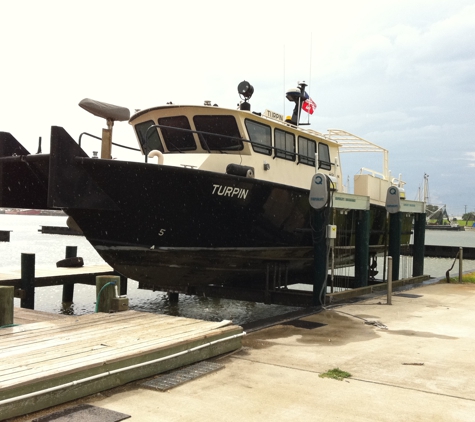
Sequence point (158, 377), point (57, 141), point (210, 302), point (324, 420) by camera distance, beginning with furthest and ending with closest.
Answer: point (210, 302) → point (57, 141) → point (158, 377) → point (324, 420)

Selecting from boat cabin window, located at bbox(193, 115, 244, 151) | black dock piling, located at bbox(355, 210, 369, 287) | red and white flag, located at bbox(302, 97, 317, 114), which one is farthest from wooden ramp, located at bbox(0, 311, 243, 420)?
red and white flag, located at bbox(302, 97, 317, 114)

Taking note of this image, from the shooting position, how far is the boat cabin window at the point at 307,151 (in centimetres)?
1041

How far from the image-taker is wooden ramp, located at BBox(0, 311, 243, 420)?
3.52 metres

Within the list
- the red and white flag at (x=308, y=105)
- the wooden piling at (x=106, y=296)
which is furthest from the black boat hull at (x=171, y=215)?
the red and white flag at (x=308, y=105)

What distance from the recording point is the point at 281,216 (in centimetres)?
928

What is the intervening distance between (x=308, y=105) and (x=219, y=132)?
10.6 ft

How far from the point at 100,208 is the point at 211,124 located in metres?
2.82

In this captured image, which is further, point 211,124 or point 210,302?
point 210,302

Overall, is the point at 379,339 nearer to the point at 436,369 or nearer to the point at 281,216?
the point at 436,369

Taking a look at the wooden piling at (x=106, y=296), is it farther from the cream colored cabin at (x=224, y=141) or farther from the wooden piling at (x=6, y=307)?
the cream colored cabin at (x=224, y=141)

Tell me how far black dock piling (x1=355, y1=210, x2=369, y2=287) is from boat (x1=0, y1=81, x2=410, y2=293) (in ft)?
1.39

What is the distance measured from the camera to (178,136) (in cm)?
925

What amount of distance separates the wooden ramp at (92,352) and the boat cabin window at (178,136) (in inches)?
155

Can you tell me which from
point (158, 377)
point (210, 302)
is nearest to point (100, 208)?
point (158, 377)
